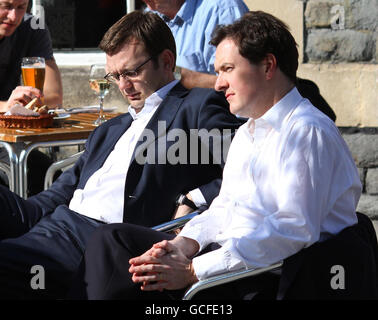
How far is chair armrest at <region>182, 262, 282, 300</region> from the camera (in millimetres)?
2107

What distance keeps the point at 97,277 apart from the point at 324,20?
3041 mm

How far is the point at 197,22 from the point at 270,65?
1.82 metres

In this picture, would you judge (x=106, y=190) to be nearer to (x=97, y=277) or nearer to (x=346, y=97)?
(x=97, y=277)

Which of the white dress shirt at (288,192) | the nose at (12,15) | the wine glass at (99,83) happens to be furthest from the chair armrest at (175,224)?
the nose at (12,15)

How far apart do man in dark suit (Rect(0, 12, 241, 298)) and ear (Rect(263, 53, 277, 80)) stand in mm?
556

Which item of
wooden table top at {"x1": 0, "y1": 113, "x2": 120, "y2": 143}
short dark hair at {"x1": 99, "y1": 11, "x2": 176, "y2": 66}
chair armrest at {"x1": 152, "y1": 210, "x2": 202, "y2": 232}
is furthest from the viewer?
wooden table top at {"x1": 0, "y1": 113, "x2": 120, "y2": 143}

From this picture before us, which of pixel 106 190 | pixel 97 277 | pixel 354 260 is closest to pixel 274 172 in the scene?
pixel 354 260

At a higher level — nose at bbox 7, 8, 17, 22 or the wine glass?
nose at bbox 7, 8, 17, 22

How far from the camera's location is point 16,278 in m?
2.57

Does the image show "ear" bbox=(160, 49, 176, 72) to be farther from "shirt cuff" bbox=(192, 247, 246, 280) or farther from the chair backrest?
the chair backrest

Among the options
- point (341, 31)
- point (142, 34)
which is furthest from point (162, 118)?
point (341, 31)

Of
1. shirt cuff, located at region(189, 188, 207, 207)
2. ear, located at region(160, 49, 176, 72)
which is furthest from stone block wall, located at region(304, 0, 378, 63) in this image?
shirt cuff, located at region(189, 188, 207, 207)

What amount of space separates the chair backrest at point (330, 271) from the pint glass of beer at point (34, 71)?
2313mm

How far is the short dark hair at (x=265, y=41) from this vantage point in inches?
89.7
